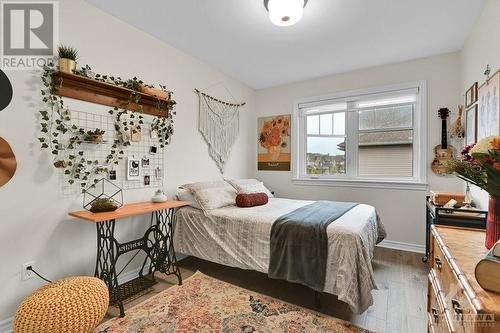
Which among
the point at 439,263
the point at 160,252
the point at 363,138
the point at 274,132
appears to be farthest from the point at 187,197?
the point at 363,138

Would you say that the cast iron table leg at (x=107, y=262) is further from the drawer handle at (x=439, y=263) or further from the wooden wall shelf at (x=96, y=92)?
the drawer handle at (x=439, y=263)

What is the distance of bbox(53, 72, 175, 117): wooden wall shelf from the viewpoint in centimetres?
196

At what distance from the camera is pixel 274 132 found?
438cm

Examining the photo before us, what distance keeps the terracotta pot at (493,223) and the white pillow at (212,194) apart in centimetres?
219

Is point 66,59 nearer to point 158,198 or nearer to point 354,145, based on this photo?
point 158,198

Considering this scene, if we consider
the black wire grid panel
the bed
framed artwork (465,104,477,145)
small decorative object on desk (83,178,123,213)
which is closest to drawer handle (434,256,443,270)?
the bed

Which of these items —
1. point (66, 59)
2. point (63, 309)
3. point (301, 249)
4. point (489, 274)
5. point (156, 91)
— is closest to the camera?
point (489, 274)

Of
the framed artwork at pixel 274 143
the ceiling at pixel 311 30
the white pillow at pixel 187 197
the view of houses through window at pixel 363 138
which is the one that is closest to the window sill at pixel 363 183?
the view of houses through window at pixel 363 138

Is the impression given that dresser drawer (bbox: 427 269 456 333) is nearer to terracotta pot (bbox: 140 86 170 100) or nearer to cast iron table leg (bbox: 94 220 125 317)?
cast iron table leg (bbox: 94 220 125 317)

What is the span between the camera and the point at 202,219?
8.63ft

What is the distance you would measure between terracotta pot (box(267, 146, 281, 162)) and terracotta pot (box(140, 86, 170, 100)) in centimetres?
212

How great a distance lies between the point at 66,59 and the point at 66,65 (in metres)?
0.05

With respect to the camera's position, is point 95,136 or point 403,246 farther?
point 403,246

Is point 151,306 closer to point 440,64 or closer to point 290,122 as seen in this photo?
point 290,122
